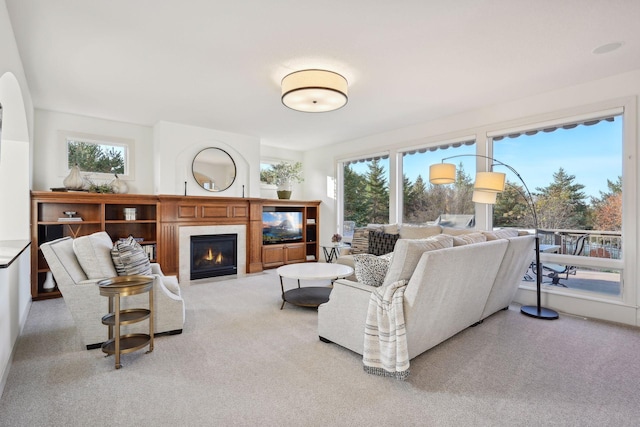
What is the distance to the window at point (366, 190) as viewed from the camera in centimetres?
604

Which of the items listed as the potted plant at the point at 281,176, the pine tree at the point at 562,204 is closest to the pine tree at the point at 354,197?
the potted plant at the point at 281,176

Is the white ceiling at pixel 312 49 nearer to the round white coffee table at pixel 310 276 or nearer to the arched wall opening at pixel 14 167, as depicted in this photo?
the arched wall opening at pixel 14 167

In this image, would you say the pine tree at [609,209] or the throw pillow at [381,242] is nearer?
the pine tree at [609,209]

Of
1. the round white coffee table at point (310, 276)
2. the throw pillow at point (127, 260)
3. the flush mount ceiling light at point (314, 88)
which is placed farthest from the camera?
the round white coffee table at point (310, 276)

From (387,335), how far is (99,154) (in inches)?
206

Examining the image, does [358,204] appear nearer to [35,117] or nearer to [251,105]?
[251,105]

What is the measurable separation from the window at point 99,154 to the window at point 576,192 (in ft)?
19.2

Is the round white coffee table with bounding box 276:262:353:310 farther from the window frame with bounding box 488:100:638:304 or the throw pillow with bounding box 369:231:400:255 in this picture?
the window frame with bounding box 488:100:638:304

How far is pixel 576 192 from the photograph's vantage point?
388cm

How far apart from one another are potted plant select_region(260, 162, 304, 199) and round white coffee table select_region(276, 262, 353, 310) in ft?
9.69

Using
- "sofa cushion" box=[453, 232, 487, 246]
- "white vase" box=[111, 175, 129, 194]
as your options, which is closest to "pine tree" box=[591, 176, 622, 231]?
"sofa cushion" box=[453, 232, 487, 246]

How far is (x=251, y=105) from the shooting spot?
4469 millimetres

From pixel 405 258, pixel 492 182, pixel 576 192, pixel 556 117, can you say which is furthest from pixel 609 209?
pixel 405 258

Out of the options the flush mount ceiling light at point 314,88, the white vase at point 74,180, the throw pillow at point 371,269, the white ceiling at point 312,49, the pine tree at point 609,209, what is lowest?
the throw pillow at point 371,269
